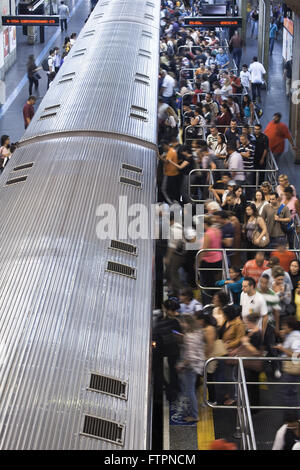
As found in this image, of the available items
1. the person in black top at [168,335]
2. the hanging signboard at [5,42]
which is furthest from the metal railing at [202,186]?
the hanging signboard at [5,42]

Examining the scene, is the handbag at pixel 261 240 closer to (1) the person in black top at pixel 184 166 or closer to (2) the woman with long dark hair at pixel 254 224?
(2) the woman with long dark hair at pixel 254 224

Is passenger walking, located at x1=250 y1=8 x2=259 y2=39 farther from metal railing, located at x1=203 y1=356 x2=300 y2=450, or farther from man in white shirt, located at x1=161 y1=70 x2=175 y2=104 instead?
metal railing, located at x1=203 y1=356 x2=300 y2=450

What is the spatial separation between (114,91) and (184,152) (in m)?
1.74

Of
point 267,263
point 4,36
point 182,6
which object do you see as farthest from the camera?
point 182,6

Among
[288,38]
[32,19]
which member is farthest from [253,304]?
[288,38]

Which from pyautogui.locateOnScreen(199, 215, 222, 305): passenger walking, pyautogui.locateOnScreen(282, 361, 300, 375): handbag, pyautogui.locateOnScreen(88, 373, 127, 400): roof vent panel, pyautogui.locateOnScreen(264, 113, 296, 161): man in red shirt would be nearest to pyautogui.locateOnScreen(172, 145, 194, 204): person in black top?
pyautogui.locateOnScreen(199, 215, 222, 305): passenger walking

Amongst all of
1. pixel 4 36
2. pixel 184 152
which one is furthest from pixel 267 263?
pixel 4 36

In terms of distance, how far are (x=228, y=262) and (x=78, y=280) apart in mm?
5003

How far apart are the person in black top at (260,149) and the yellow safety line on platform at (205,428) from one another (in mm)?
7523

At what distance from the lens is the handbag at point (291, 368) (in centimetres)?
1020

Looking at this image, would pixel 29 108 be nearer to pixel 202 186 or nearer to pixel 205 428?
pixel 202 186

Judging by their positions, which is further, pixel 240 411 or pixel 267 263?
pixel 267 263

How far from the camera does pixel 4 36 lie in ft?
102

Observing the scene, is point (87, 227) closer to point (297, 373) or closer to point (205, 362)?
point (205, 362)
